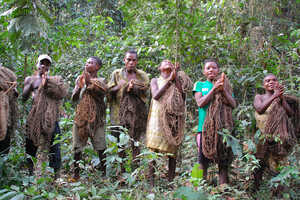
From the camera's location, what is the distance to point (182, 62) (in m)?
5.84

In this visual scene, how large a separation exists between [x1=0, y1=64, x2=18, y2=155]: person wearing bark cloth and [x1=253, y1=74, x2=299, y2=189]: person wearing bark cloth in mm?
3173

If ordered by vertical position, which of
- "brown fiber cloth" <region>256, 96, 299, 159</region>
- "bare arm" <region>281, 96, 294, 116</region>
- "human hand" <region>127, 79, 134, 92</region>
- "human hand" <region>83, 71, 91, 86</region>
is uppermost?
"human hand" <region>83, 71, 91, 86</region>

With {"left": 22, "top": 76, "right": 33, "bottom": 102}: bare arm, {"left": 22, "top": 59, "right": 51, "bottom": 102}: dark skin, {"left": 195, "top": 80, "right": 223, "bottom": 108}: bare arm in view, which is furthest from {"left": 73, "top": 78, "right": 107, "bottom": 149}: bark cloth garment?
{"left": 195, "top": 80, "right": 223, "bottom": 108}: bare arm

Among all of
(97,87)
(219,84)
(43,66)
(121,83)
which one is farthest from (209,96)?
(43,66)

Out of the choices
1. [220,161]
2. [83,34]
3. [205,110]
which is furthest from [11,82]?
[83,34]

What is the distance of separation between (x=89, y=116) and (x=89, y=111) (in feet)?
0.23

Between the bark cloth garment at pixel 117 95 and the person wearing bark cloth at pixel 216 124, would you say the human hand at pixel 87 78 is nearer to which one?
the bark cloth garment at pixel 117 95

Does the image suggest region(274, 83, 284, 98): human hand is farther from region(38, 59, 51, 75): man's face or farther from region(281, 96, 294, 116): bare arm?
region(38, 59, 51, 75): man's face

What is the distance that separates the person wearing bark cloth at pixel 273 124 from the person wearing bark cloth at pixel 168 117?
39.1 inches

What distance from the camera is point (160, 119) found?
436 centimetres

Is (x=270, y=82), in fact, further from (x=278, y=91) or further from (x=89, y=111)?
(x=89, y=111)

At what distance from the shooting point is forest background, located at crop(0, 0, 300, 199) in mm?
3578

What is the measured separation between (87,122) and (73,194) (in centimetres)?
117

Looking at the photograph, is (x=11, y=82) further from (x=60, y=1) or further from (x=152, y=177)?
(x=60, y=1)
